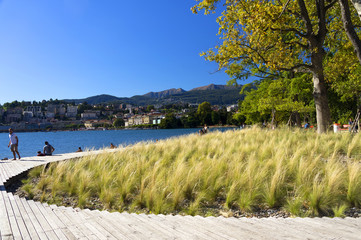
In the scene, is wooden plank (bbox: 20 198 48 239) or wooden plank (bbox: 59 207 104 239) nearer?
wooden plank (bbox: 59 207 104 239)

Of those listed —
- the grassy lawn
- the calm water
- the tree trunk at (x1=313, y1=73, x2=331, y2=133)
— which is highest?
the tree trunk at (x1=313, y1=73, x2=331, y2=133)

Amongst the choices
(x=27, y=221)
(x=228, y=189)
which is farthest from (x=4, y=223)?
(x=228, y=189)

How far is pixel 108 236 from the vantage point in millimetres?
3135

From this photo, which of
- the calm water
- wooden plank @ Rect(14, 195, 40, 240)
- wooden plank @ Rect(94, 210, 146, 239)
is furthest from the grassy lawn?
the calm water

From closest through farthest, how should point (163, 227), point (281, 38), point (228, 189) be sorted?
point (163, 227) → point (228, 189) → point (281, 38)

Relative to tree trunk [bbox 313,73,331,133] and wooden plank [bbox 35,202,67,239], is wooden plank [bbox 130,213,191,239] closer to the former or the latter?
wooden plank [bbox 35,202,67,239]

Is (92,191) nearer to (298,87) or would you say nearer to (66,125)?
(298,87)

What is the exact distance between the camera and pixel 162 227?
337cm

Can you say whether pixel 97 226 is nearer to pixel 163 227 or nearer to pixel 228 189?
pixel 163 227

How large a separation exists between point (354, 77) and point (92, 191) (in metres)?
13.5

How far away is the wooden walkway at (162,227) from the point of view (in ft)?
9.87

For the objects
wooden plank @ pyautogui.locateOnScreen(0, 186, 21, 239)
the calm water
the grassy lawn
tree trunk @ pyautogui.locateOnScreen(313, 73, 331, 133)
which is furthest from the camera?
the calm water

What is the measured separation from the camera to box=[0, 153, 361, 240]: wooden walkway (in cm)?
301

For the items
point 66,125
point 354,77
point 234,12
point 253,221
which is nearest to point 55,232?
point 253,221
